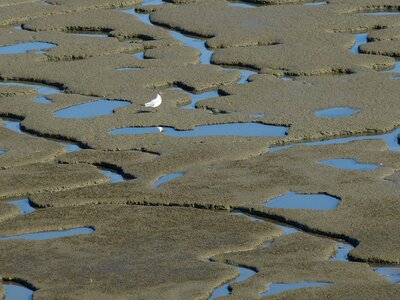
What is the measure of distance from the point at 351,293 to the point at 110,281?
4.56 feet

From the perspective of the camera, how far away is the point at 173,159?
8852 mm

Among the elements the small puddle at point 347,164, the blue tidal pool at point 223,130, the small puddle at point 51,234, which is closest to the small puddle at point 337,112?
the blue tidal pool at point 223,130

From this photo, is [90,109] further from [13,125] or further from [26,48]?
[26,48]

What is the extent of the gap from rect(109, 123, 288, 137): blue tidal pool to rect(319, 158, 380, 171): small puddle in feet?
2.71

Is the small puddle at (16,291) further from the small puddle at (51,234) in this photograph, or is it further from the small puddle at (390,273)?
the small puddle at (390,273)

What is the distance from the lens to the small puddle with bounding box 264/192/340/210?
308 inches

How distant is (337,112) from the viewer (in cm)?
1006

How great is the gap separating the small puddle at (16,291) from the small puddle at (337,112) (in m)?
4.06

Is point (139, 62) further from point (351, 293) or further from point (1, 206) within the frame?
point (351, 293)

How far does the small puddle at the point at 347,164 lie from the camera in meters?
8.53

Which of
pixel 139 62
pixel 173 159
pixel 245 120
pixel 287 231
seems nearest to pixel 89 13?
pixel 139 62

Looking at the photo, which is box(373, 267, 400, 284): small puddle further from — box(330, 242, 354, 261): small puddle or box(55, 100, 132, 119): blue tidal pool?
box(55, 100, 132, 119): blue tidal pool

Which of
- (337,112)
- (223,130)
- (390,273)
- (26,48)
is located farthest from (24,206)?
(26,48)

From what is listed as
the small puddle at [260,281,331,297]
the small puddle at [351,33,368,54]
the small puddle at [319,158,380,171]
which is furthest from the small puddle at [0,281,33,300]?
the small puddle at [351,33,368,54]
